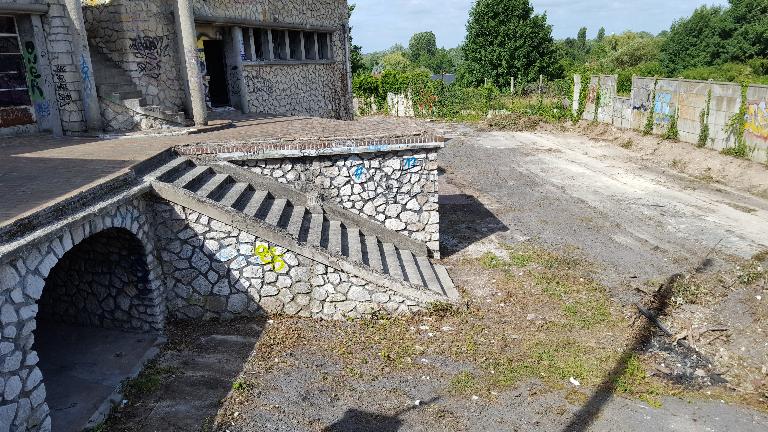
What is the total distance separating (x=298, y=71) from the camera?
17.0 metres

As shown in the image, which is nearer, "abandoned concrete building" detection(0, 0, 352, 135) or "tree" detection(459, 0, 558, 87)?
"abandoned concrete building" detection(0, 0, 352, 135)

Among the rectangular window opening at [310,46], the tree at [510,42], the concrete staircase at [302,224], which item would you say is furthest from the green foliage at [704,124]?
the tree at [510,42]

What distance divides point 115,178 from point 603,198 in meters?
11.8

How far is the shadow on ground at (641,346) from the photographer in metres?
5.75

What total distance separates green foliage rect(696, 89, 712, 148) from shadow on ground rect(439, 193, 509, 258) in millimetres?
8873

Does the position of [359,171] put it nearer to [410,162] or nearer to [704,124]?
[410,162]

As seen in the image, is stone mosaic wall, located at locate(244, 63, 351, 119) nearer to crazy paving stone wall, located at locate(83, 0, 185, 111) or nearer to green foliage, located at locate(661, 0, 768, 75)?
crazy paving stone wall, located at locate(83, 0, 185, 111)

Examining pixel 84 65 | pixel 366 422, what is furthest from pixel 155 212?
pixel 84 65

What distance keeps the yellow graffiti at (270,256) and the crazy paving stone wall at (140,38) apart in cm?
637

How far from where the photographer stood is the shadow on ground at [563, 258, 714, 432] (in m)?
5.75

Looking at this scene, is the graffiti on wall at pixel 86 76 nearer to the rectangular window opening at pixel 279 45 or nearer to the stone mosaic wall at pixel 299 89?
the stone mosaic wall at pixel 299 89

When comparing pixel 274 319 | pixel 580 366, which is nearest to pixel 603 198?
pixel 580 366

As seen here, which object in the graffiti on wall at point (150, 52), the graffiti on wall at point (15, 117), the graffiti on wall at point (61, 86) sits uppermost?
the graffiti on wall at point (150, 52)

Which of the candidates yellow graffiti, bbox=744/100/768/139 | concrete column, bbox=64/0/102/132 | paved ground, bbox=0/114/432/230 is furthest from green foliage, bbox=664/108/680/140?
concrete column, bbox=64/0/102/132
